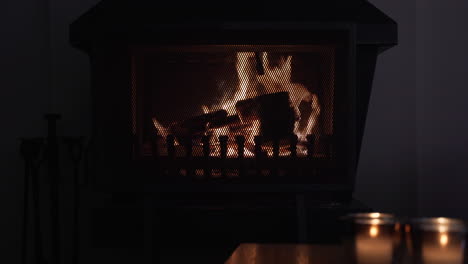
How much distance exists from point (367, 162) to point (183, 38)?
770 mm

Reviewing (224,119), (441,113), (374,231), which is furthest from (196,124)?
(374,231)

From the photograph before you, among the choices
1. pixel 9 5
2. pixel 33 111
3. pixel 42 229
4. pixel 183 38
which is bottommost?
pixel 42 229

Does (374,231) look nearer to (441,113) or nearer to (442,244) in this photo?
(442,244)

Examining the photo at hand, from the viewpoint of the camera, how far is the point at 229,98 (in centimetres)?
156

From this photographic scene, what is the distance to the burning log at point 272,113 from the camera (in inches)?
60.8

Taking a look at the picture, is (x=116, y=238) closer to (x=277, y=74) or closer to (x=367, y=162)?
(x=277, y=74)

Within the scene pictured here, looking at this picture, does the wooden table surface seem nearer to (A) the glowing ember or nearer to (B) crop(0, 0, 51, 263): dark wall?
(A) the glowing ember

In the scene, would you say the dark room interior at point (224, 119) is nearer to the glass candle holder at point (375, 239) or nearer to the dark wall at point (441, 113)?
the dark wall at point (441, 113)

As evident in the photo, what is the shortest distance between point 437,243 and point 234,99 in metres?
0.97

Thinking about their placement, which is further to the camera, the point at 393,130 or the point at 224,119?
the point at 393,130

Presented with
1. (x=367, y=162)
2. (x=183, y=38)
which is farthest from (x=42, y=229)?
(x=367, y=162)

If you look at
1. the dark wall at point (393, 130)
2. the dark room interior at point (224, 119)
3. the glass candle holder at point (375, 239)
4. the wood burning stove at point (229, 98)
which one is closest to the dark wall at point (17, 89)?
the dark room interior at point (224, 119)

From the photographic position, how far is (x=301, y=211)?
148 centimetres

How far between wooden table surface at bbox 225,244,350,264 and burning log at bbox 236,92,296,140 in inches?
27.4
